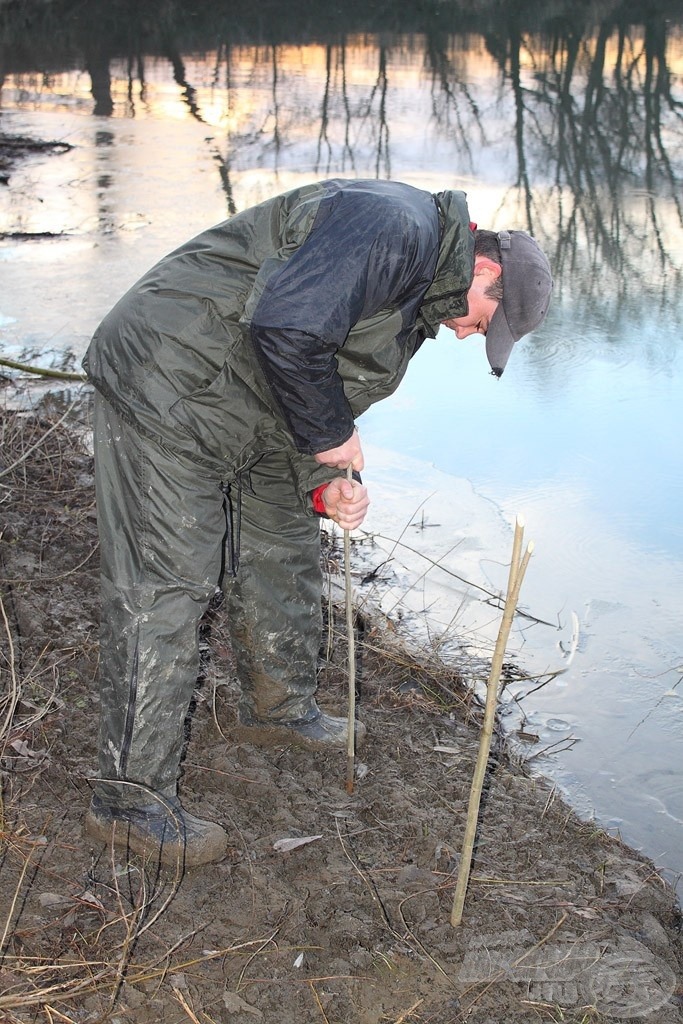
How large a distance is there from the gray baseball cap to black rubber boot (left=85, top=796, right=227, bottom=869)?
1441 mm

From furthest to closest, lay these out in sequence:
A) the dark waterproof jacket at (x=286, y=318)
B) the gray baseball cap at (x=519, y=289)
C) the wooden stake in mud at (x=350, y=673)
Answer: the wooden stake in mud at (x=350, y=673)
the gray baseball cap at (x=519, y=289)
the dark waterproof jacket at (x=286, y=318)

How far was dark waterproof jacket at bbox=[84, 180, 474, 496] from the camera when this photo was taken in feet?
7.87

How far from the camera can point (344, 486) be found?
2.93 m

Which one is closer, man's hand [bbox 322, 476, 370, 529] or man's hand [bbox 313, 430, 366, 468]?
man's hand [bbox 313, 430, 366, 468]

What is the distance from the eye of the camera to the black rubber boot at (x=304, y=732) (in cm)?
341

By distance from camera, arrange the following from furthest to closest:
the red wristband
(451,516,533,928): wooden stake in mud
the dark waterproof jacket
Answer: the red wristband → the dark waterproof jacket → (451,516,533,928): wooden stake in mud

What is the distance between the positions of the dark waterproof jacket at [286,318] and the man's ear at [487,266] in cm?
10

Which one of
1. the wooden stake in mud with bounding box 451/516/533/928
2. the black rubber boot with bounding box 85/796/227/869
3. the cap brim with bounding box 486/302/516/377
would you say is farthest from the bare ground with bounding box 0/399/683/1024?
the cap brim with bounding box 486/302/516/377

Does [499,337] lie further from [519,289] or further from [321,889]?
[321,889]

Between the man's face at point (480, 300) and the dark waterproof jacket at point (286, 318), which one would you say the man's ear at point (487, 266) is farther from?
the dark waterproof jacket at point (286, 318)

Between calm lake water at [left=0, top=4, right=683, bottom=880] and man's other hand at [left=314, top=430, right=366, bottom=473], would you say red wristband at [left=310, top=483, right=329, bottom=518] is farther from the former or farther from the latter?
calm lake water at [left=0, top=4, right=683, bottom=880]

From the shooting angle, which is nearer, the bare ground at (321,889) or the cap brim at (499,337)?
the bare ground at (321,889)

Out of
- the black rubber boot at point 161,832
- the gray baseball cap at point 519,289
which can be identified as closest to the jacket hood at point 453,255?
the gray baseball cap at point 519,289

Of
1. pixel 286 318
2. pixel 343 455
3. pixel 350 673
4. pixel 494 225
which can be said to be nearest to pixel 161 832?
pixel 350 673
